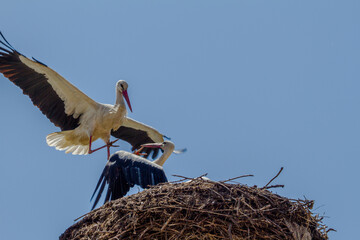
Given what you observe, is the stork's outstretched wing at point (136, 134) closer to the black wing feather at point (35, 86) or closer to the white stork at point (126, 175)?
the black wing feather at point (35, 86)

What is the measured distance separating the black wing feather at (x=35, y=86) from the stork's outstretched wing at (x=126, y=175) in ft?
7.33

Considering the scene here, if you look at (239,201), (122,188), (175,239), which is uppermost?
(122,188)

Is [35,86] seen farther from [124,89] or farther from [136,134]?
[136,134]

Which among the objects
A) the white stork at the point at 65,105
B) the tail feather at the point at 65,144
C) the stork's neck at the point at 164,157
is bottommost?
the stork's neck at the point at 164,157

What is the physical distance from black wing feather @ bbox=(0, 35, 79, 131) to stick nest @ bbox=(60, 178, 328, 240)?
3.26 m

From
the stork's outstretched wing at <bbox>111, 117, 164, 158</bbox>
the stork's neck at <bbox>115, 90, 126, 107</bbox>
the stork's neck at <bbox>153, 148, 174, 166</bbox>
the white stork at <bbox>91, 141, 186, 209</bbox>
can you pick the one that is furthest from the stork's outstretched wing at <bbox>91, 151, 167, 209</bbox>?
the stork's outstretched wing at <bbox>111, 117, 164, 158</bbox>

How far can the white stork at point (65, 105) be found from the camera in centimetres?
866

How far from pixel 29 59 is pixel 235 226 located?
4363 mm

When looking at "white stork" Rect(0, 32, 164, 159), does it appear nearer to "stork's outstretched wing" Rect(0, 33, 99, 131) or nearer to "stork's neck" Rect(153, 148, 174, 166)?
"stork's outstretched wing" Rect(0, 33, 99, 131)

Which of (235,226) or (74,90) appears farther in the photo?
(74,90)

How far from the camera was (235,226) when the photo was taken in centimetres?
541

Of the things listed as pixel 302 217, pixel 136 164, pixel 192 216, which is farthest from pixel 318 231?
pixel 136 164

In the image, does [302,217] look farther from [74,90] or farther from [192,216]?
[74,90]

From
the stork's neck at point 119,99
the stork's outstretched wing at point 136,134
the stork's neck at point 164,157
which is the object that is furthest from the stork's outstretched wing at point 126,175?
the stork's outstretched wing at point 136,134
